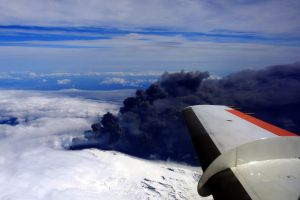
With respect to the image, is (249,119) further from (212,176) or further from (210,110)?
(212,176)

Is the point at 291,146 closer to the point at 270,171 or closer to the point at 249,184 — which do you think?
the point at 270,171

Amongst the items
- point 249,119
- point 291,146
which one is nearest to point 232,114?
point 249,119

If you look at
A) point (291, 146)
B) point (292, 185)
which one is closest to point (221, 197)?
point (292, 185)

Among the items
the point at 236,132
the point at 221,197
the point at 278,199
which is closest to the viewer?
the point at 278,199

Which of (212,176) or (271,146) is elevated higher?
(271,146)

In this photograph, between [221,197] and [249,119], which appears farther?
[249,119]

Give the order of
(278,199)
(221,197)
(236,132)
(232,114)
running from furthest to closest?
(232,114)
(236,132)
(221,197)
(278,199)
